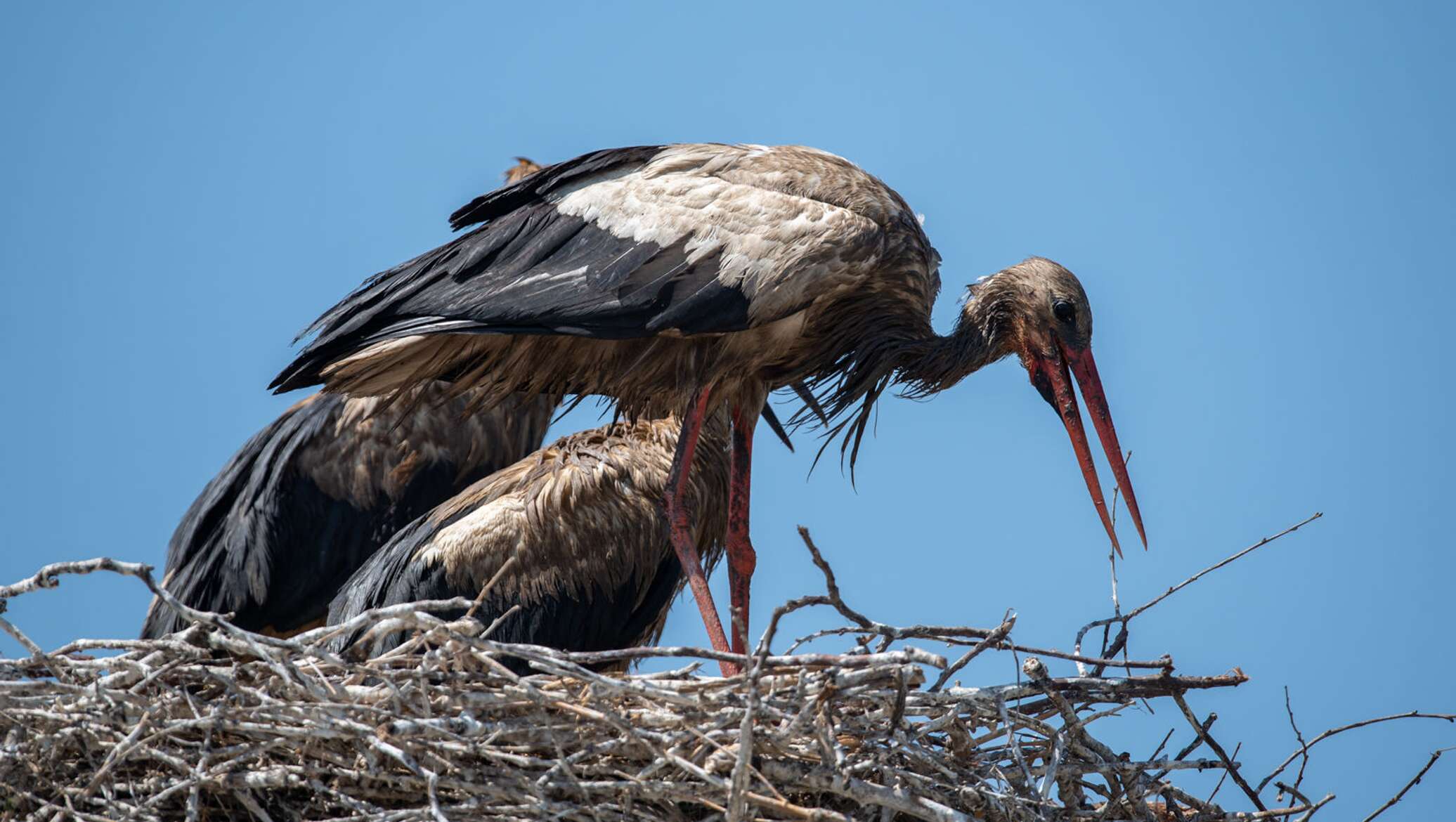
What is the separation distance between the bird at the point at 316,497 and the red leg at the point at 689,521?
157cm

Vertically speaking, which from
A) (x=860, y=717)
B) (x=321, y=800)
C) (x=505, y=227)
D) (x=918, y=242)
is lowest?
(x=321, y=800)

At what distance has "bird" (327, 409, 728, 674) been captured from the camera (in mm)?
6496

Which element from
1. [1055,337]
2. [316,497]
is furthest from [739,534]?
[316,497]

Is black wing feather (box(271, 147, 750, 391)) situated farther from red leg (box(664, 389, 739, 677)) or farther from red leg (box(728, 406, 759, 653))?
red leg (box(728, 406, 759, 653))

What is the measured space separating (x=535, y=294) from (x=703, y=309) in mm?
513

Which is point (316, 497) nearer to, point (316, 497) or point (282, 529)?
point (316, 497)

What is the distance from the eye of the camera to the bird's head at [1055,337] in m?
6.52

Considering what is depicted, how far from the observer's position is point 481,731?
15.3 feet

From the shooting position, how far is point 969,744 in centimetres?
495

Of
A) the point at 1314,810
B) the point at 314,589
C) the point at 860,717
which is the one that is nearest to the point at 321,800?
the point at 860,717

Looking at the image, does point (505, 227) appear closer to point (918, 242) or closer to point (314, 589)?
point (918, 242)

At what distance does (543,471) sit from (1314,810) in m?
2.89

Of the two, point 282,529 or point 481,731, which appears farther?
point 282,529

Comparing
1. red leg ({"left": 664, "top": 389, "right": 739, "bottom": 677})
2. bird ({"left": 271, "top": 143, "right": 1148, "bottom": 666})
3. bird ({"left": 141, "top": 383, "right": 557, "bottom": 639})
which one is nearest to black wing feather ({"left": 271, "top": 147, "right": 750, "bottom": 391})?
bird ({"left": 271, "top": 143, "right": 1148, "bottom": 666})
